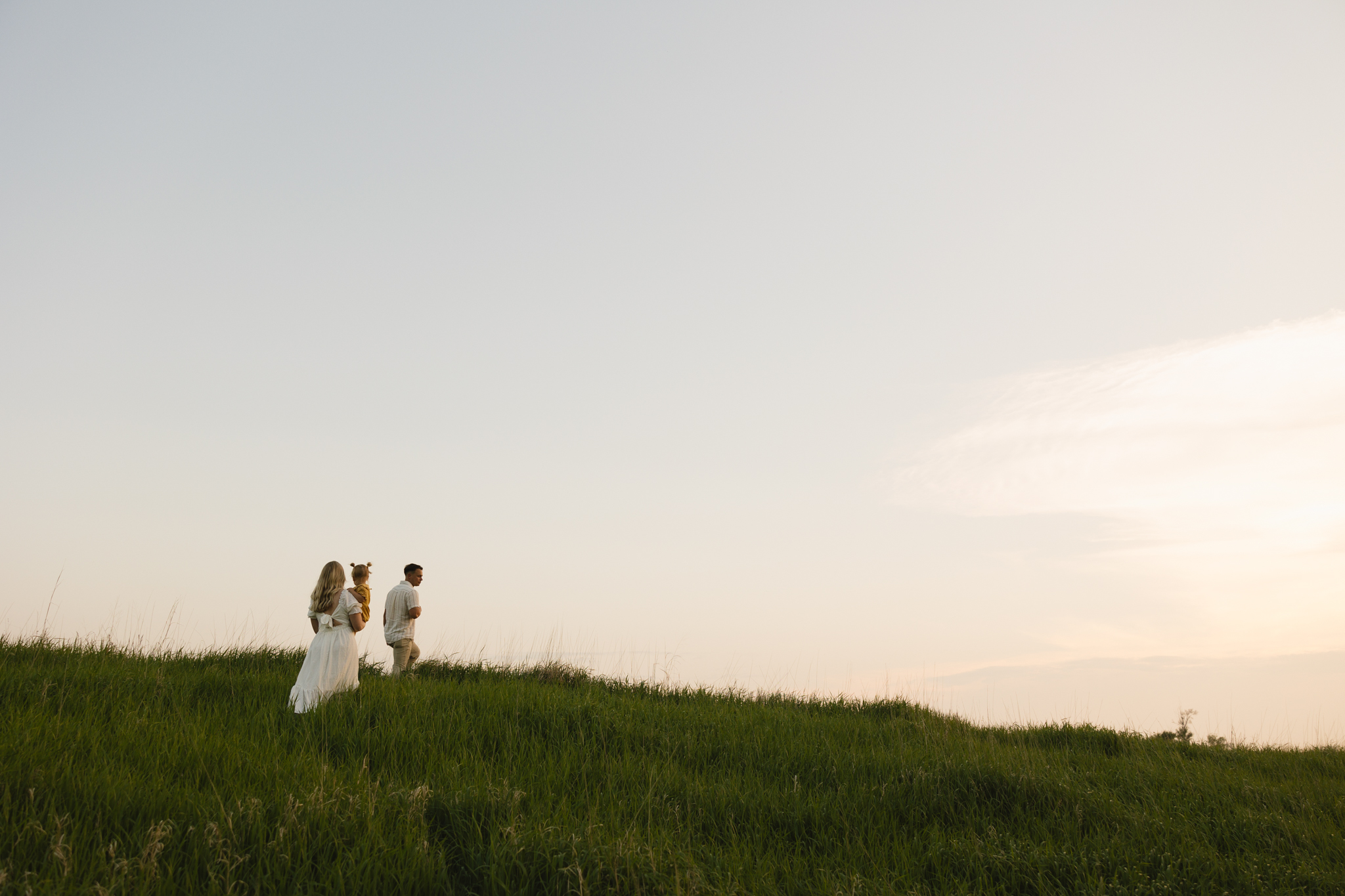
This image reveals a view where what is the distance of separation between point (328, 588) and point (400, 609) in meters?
3.22

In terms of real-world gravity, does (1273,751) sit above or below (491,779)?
above

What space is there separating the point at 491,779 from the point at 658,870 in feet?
8.84

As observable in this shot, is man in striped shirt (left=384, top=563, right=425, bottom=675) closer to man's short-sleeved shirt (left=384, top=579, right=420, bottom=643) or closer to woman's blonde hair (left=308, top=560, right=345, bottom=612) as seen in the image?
man's short-sleeved shirt (left=384, top=579, right=420, bottom=643)

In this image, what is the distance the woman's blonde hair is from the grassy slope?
1.28m

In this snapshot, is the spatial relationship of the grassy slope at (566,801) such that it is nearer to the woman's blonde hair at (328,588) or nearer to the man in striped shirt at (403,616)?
the woman's blonde hair at (328,588)

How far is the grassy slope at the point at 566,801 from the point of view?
4.72 m

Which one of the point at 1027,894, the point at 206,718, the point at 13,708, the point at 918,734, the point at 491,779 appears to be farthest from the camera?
the point at 918,734

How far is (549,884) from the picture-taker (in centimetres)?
475

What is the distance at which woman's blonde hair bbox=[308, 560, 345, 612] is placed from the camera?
416 inches

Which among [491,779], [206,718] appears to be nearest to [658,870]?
[491,779]

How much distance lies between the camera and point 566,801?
646 cm

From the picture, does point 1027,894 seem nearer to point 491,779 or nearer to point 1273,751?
point 491,779

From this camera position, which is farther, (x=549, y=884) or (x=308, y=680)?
(x=308, y=680)

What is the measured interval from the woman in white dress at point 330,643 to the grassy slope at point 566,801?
0.48m
